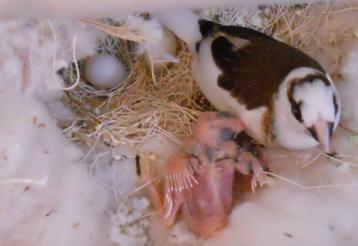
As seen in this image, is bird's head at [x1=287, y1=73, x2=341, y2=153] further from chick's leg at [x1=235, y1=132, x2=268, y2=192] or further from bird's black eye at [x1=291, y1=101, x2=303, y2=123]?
chick's leg at [x1=235, y1=132, x2=268, y2=192]

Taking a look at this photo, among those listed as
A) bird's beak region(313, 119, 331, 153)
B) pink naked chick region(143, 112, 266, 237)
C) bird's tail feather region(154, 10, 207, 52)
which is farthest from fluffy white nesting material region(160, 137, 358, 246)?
bird's tail feather region(154, 10, 207, 52)

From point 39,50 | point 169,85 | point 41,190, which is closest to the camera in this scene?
point 41,190

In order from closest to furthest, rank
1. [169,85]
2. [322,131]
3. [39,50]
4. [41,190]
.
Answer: [322,131] → [41,190] → [39,50] → [169,85]

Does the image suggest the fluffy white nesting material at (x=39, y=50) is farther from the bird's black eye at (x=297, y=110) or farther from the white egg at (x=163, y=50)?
the bird's black eye at (x=297, y=110)

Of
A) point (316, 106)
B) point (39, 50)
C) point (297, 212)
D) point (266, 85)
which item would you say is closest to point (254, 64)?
point (266, 85)

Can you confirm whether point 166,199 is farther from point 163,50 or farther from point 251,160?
point 163,50

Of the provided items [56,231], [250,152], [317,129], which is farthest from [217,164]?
[56,231]
